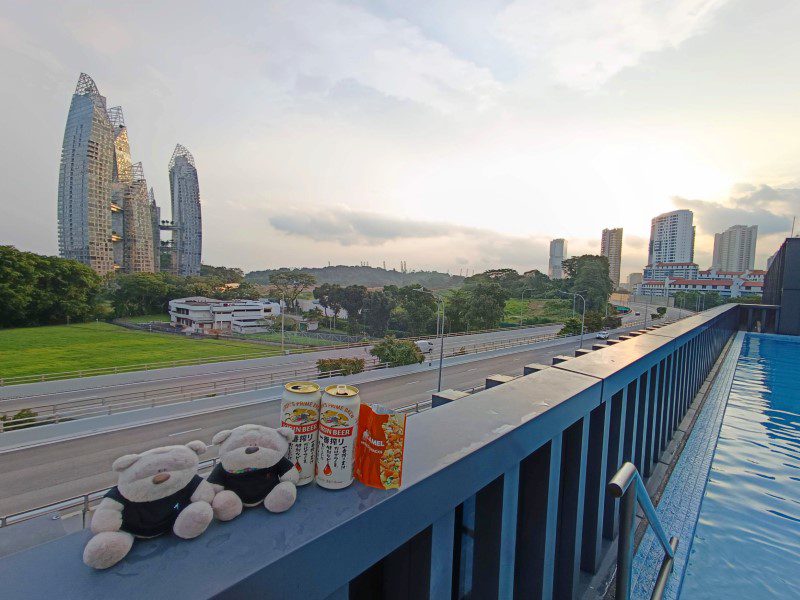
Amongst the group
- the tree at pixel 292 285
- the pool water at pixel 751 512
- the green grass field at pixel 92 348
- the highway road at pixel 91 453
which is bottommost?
the green grass field at pixel 92 348

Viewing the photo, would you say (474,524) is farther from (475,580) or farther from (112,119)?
(112,119)

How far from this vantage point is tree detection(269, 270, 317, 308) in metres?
60.4

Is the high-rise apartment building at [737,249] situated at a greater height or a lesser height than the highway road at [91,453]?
greater

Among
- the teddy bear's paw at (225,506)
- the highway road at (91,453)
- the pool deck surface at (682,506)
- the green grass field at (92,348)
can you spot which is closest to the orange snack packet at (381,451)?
the teddy bear's paw at (225,506)

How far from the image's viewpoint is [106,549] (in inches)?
34.3

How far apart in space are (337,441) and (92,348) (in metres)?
45.4

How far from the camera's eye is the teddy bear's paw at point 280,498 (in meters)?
1.17

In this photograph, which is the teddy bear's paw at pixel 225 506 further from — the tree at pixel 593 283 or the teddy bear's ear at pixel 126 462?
the tree at pixel 593 283

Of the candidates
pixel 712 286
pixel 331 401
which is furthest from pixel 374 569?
pixel 712 286

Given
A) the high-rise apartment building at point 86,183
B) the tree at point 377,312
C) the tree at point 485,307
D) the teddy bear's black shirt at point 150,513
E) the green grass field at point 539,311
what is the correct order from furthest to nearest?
the high-rise apartment building at point 86,183 → the green grass field at point 539,311 → the tree at point 377,312 → the tree at point 485,307 → the teddy bear's black shirt at point 150,513

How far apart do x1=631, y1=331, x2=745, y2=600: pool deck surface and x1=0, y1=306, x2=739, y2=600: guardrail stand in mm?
347

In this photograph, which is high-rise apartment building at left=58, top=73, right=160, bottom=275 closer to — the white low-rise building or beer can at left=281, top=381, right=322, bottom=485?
the white low-rise building

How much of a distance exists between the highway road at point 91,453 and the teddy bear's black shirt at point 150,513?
5.81 meters

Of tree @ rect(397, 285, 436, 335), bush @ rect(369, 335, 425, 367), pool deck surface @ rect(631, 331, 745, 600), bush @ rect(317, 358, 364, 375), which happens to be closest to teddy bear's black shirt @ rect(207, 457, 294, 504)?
pool deck surface @ rect(631, 331, 745, 600)
